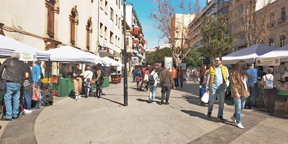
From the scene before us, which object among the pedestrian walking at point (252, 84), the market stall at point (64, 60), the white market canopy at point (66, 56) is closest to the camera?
the pedestrian walking at point (252, 84)

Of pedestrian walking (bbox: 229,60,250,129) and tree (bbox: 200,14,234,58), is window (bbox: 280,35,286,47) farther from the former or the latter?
pedestrian walking (bbox: 229,60,250,129)

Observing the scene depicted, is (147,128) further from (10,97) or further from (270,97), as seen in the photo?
(270,97)

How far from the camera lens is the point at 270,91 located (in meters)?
6.91

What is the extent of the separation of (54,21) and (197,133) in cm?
1372

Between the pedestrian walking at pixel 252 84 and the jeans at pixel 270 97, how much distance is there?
18.9 inches

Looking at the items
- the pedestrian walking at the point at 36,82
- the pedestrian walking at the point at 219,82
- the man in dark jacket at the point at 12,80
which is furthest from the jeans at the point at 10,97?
the pedestrian walking at the point at 219,82

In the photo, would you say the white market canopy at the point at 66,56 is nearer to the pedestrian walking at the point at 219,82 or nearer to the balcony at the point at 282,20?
the pedestrian walking at the point at 219,82

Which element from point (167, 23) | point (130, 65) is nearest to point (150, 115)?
point (167, 23)

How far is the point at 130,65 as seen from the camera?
4644 cm

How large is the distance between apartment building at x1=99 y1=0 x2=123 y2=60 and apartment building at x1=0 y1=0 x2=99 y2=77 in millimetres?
1813

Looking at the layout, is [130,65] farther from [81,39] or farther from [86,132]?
[86,132]

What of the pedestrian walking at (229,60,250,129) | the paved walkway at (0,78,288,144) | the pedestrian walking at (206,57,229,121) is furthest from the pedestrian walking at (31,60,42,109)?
the pedestrian walking at (229,60,250,129)

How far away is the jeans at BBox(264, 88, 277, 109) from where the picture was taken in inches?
269

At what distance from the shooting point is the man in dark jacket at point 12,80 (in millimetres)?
5172
